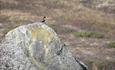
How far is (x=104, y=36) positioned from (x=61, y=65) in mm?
29910

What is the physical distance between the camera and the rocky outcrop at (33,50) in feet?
60.2

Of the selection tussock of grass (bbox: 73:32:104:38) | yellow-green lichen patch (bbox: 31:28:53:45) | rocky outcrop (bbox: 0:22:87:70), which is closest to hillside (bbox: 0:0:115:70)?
tussock of grass (bbox: 73:32:104:38)

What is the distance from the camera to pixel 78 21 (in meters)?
58.2

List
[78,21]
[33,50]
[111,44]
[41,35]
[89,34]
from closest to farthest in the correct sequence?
[33,50] → [41,35] → [111,44] → [89,34] → [78,21]

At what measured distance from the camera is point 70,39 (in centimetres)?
4534

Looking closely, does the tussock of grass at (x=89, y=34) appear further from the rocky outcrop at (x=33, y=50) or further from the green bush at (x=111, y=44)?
the rocky outcrop at (x=33, y=50)

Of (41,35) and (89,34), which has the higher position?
(41,35)

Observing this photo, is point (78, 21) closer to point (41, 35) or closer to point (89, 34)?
point (89, 34)

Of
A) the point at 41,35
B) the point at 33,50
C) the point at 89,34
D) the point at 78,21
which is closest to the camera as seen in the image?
the point at 33,50

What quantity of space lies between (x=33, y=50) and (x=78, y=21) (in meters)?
40.0

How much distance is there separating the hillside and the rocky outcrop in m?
13.7

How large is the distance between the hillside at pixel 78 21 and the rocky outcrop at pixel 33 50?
44.9 feet

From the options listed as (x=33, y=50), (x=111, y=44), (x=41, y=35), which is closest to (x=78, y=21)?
(x=111, y=44)

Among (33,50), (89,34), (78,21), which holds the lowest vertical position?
(78,21)
